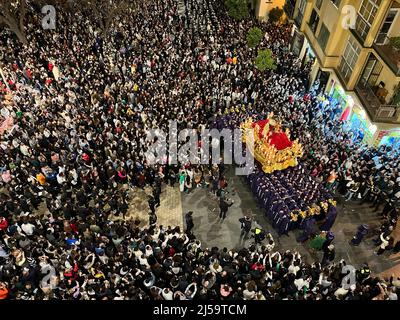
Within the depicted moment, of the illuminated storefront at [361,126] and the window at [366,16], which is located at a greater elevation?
the window at [366,16]

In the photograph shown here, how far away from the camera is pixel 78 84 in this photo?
19641 millimetres

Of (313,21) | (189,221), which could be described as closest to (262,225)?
(189,221)

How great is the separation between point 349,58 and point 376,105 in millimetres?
3439

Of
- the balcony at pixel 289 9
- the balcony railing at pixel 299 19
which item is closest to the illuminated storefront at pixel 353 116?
the balcony railing at pixel 299 19

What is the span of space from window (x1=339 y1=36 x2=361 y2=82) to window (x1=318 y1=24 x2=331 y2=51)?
5.05 ft

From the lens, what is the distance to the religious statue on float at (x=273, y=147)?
1503 centimetres

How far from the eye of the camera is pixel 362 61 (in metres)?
17.8

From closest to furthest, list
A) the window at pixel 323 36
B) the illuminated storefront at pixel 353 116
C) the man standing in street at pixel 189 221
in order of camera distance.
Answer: the man standing in street at pixel 189 221 → the illuminated storefront at pixel 353 116 → the window at pixel 323 36

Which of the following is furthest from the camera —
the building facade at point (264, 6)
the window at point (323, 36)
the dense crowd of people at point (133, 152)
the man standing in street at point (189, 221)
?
the building facade at point (264, 6)

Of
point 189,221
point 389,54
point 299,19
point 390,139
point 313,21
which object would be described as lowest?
point 390,139

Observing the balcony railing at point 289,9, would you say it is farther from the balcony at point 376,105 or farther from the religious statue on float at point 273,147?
the religious statue on float at point 273,147

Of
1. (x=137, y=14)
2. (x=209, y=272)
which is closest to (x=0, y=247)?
(x=209, y=272)

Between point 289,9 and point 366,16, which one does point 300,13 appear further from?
point 366,16

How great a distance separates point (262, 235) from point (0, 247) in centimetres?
943
